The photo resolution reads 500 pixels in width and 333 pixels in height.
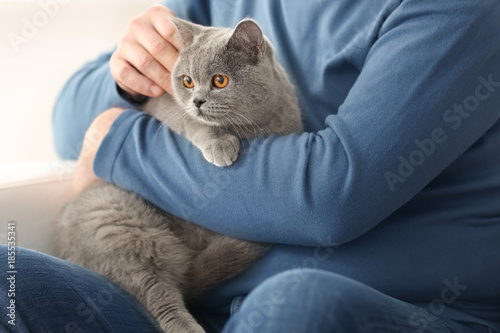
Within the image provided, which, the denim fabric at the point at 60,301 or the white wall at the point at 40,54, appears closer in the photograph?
the denim fabric at the point at 60,301

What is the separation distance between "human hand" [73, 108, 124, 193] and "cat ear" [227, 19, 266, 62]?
368 mm

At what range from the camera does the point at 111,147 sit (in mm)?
1209

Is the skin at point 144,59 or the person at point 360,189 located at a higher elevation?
the skin at point 144,59

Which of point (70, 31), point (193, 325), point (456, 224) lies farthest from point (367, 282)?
point (70, 31)

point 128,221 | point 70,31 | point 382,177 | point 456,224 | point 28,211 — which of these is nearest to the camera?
point 382,177

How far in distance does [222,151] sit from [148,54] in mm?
387

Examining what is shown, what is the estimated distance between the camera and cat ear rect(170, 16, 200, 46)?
48.8 inches

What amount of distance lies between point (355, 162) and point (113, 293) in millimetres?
598

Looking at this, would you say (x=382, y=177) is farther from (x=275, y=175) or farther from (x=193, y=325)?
(x=193, y=325)

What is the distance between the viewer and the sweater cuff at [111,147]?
47.5 inches

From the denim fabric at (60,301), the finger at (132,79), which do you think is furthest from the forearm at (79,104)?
the denim fabric at (60,301)

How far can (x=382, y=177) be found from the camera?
97 centimetres

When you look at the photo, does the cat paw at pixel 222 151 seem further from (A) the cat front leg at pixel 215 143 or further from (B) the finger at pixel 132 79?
(B) the finger at pixel 132 79

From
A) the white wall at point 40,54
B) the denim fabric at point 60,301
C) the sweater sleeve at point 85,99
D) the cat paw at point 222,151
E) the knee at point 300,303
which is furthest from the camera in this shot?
the white wall at point 40,54
